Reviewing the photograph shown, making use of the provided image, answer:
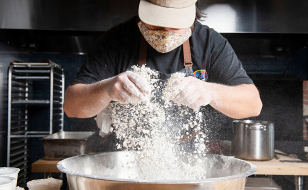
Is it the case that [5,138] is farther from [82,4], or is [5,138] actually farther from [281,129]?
[281,129]

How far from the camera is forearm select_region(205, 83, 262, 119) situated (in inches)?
35.8

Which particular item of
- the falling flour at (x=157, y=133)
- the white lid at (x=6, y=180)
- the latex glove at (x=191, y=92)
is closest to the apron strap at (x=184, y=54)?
the falling flour at (x=157, y=133)

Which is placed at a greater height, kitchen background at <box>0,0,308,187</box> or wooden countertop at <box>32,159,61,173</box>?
kitchen background at <box>0,0,308,187</box>

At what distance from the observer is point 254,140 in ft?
5.23

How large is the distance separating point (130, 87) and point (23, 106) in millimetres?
2474

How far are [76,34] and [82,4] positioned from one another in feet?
0.89

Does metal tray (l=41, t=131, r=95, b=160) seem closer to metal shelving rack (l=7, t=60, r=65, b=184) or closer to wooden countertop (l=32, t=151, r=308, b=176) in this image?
wooden countertop (l=32, t=151, r=308, b=176)

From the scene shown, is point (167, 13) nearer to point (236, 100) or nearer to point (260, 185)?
point (236, 100)

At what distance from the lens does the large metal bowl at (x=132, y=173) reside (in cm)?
46

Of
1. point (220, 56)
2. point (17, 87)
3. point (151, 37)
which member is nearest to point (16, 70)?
point (17, 87)

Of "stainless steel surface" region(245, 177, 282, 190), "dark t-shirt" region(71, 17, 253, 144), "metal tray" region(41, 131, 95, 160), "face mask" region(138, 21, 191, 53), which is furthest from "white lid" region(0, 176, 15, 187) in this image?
"stainless steel surface" region(245, 177, 282, 190)

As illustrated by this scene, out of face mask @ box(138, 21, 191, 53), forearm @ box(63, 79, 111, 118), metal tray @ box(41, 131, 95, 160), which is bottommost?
metal tray @ box(41, 131, 95, 160)

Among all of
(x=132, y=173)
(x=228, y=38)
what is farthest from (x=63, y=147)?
(x=228, y=38)

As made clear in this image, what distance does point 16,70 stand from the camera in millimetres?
2463
